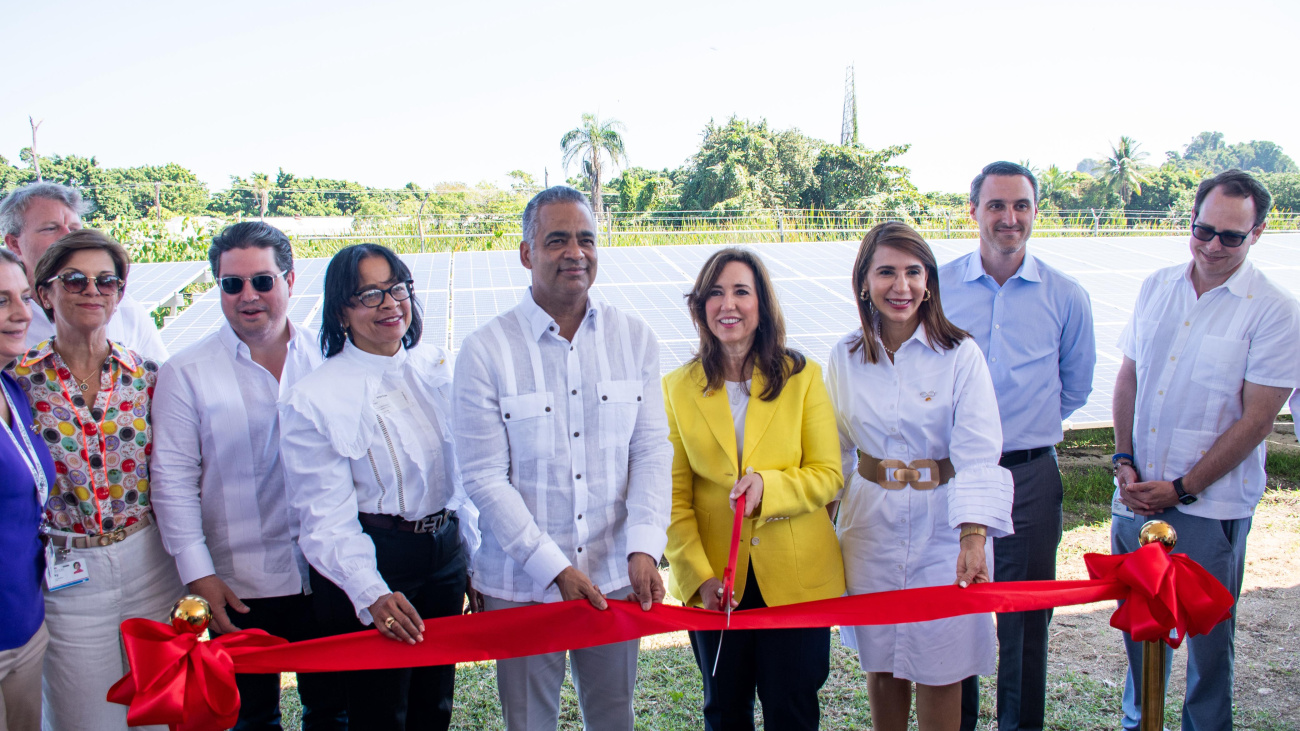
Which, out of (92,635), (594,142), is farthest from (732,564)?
(594,142)

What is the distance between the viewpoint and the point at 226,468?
2.89m

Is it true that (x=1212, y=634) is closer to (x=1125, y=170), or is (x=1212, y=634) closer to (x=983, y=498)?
(x=983, y=498)

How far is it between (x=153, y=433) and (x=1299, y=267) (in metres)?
12.9

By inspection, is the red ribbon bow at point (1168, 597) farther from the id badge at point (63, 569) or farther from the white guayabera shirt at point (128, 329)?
the white guayabera shirt at point (128, 329)

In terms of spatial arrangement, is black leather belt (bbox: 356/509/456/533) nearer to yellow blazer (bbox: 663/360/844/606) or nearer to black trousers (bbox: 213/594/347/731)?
black trousers (bbox: 213/594/347/731)

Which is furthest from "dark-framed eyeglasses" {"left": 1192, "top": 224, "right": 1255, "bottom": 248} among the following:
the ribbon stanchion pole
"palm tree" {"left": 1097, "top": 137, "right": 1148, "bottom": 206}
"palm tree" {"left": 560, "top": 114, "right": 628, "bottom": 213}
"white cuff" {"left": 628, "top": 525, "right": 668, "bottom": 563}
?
"palm tree" {"left": 1097, "top": 137, "right": 1148, "bottom": 206}

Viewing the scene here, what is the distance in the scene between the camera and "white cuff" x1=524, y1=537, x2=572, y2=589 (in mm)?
2553

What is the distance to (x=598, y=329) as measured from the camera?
9.28 ft

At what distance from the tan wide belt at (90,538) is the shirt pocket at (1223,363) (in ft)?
13.5

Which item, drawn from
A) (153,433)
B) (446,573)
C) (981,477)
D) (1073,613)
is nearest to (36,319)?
(153,433)

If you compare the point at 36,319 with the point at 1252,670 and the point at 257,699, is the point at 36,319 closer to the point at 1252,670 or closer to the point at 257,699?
the point at 257,699

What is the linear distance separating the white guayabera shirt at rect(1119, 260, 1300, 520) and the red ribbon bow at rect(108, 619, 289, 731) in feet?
A: 11.8

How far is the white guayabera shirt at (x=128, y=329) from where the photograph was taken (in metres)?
3.34

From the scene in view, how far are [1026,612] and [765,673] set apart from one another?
148cm
